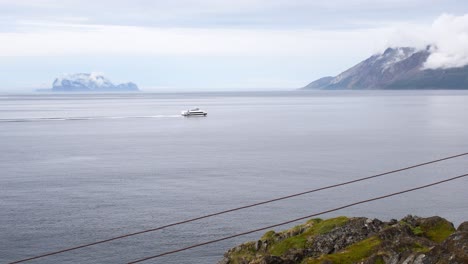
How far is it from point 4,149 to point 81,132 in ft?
144

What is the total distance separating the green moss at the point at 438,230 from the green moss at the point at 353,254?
3594 millimetres

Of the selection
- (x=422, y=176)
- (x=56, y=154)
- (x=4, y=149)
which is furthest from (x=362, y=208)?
(x=4, y=149)

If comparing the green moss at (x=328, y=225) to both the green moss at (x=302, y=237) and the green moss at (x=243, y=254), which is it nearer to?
the green moss at (x=302, y=237)

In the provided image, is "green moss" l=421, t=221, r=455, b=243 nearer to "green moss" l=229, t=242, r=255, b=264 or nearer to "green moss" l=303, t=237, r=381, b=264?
"green moss" l=303, t=237, r=381, b=264

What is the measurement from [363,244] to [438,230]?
4.83 meters

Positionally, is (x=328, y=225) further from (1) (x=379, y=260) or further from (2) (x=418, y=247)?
(1) (x=379, y=260)

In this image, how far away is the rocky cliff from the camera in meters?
25.6

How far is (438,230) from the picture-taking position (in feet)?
112

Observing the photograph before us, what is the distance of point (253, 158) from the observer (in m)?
108

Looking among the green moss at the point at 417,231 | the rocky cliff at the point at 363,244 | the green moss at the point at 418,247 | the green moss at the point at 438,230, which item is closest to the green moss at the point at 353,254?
the rocky cliff at the point at 363,244

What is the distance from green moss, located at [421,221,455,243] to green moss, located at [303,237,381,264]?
3594 mm

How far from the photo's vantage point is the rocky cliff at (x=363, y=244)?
2559 centimetres

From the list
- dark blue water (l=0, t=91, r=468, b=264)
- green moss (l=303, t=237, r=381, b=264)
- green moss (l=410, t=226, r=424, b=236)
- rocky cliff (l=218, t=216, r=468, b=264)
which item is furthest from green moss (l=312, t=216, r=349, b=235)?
dark blue water (l=0, t=91, r=468, b=264)

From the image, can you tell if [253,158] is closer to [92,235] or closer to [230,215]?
[230,215]
